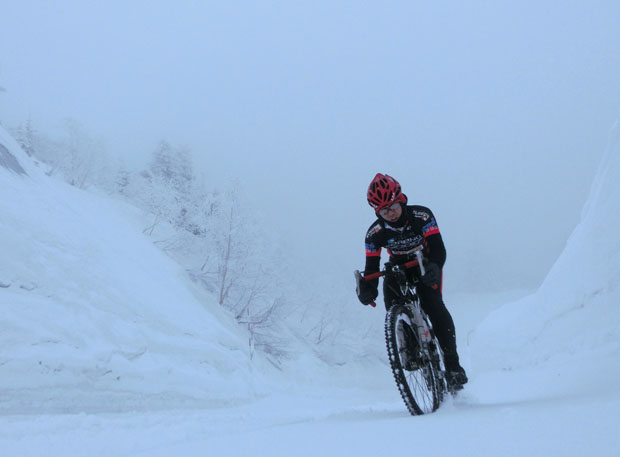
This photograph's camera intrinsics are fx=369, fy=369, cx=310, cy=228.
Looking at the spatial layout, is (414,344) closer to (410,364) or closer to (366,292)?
(410,364)

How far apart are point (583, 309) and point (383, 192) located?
590 centimetres

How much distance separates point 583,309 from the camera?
7.08 metres

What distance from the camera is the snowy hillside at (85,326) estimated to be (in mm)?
5465

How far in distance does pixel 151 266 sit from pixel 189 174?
28.3m

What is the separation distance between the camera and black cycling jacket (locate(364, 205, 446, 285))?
3912 millimetres

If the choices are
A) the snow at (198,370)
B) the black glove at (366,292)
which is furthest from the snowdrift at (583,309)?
the black glove at (366,292)

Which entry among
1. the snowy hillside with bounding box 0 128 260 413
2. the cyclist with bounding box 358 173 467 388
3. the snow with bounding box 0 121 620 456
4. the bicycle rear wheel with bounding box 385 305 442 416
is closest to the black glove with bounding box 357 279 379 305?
the cyclist with bounding box 358 173 467 388

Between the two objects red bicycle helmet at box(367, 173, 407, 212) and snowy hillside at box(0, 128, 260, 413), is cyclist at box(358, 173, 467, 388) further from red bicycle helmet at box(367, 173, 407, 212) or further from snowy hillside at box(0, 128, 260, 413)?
snowy hillside at box(0, 128, 260, 413)

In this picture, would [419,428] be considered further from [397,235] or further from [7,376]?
[7,376]

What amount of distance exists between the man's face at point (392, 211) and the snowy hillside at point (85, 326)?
534 centimetres

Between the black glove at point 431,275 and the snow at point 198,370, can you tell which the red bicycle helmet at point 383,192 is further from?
the snow at point 198,370

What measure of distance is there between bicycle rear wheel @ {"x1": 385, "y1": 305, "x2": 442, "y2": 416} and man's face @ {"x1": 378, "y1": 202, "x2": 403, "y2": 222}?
36.3 inches

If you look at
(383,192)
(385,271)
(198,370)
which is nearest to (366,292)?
(385,271)

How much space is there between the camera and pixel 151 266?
12.8m
